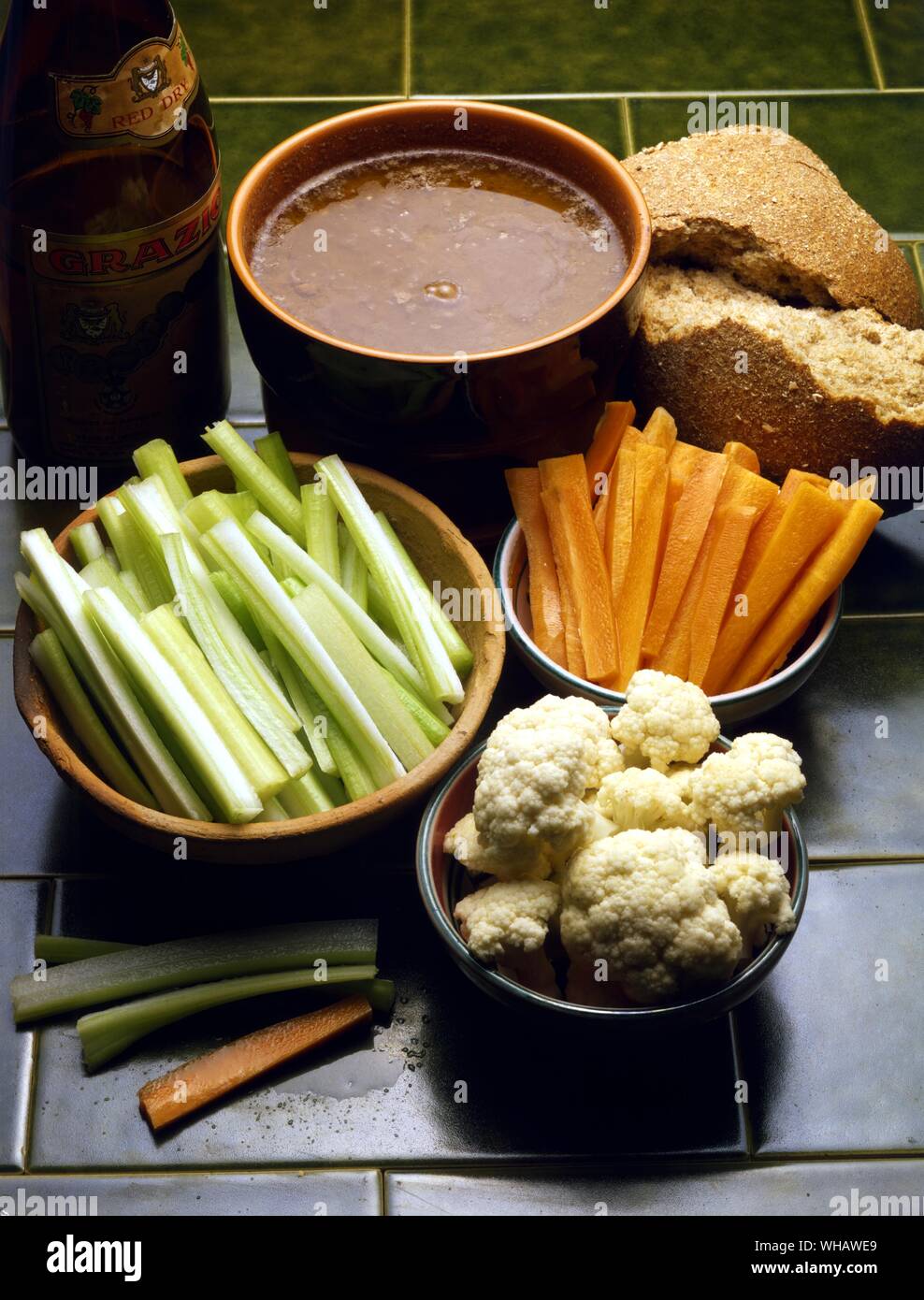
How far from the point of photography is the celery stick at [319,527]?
1.78 meters

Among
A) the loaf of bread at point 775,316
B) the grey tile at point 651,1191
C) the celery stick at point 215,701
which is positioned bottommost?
the grey tile at point 651,1191

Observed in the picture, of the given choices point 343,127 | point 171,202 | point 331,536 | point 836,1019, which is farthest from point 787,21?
point 836,1019

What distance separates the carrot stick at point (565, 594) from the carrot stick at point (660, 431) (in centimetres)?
14

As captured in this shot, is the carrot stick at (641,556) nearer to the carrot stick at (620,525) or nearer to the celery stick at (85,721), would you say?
the carrot stick at (620,525)

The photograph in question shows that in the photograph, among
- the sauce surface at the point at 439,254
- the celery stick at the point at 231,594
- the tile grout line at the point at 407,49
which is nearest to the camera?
the celery stick at the point at 231,594

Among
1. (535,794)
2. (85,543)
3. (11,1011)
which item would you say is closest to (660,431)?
(535,794)

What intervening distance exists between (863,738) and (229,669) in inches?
30.7

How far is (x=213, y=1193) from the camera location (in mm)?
1498

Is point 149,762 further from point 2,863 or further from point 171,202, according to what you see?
point 171,202

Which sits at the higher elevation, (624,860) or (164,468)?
(164,468)

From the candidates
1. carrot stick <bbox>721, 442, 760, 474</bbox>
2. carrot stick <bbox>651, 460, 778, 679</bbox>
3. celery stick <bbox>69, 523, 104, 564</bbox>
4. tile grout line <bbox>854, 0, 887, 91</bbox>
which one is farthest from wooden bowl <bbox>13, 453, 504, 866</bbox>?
tile grout line <bbox>854, 0, 887, 91</bbox>

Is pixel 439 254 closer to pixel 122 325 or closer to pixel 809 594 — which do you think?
pixel 122 325

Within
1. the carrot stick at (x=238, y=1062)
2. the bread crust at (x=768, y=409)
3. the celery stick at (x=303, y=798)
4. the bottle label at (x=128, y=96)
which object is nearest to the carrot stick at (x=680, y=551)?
the bread crust at (x=768, y=409)

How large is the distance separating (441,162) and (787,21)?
3.47 feet
